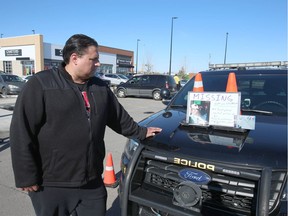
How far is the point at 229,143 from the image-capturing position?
2176mm

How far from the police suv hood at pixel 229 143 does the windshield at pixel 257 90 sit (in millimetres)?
535

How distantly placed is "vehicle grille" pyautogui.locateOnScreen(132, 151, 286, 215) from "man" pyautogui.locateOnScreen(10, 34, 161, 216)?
1.77 ft

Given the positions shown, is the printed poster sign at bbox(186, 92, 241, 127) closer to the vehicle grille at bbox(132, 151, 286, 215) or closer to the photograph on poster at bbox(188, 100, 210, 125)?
A: the photograph on poster at bbox(188, 100, 210, 125)

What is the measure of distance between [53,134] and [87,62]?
0.60 m

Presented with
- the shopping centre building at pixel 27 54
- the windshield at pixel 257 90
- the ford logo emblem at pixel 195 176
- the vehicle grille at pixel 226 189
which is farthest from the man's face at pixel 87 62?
the shopping centre building at pixel 27 54

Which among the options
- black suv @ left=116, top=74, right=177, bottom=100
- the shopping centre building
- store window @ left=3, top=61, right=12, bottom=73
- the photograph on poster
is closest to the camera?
the photograph on poster

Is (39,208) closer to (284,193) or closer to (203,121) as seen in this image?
(203,121)

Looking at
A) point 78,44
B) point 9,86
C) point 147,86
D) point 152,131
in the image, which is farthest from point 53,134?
point 9,86

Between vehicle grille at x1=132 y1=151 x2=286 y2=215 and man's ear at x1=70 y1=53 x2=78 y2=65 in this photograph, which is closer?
vehicle grille at x1=132 y1=151 x2=286 y2=215

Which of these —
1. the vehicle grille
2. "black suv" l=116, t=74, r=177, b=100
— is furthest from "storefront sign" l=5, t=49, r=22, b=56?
the vehicle grille

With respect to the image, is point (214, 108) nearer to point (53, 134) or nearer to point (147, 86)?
point (53, 134)

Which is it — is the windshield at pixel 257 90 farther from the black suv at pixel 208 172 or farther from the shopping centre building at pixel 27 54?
the shopping centre building at pixel 27 54

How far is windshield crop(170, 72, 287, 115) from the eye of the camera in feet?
10.8

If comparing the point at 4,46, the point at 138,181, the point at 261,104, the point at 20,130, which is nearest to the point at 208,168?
the point at 138,181
